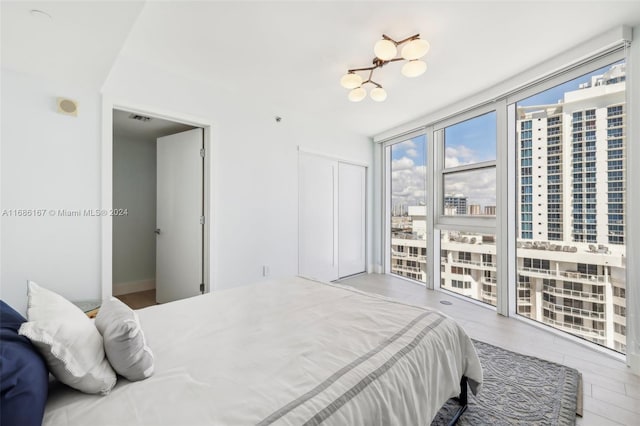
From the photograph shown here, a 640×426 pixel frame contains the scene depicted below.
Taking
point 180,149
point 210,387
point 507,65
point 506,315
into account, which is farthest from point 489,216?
point 180,149

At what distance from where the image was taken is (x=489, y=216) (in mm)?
3355

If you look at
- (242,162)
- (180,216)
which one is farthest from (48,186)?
(242,162)

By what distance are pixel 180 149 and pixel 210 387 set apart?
3072 millimetres

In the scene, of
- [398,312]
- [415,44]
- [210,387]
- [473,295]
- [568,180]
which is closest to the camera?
[210,387]

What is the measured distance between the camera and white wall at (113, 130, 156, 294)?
4020 millimetres

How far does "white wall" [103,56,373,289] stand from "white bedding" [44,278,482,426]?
5.01 ft

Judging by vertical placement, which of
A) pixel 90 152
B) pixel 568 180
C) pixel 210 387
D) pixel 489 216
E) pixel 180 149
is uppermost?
pixel 180 149

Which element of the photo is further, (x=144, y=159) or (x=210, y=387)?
(x=144, y=159)

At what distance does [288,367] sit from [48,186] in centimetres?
239

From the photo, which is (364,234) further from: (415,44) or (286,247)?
(415,44)

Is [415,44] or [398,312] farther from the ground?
[415,44]

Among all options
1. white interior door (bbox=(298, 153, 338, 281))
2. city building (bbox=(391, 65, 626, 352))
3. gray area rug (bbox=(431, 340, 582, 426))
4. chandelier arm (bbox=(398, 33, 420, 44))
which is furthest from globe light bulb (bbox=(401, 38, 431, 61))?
gray area rug (bbox=(431, 340, 582, 426))

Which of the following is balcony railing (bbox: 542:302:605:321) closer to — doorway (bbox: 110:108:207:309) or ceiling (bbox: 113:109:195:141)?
doorway (bbox: 110:108:207:309)

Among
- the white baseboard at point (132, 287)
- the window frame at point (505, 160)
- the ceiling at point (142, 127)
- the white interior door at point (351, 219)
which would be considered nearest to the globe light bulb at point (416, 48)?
the window frame at point (505, 160)
